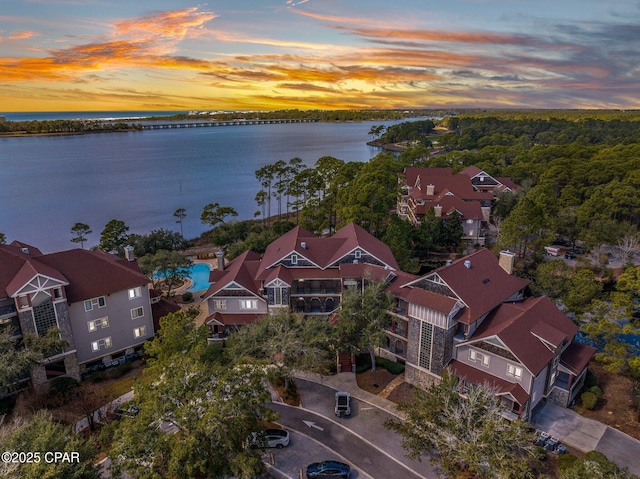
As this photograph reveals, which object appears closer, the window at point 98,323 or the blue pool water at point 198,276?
the window at point 98,323

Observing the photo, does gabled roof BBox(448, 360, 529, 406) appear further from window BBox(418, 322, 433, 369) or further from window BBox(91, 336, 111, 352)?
window BBox(91, 336, 111, 352)

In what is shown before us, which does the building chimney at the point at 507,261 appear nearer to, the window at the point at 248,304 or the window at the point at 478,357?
the window at the point at 478,357

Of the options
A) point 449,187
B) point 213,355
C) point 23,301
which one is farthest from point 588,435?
point 449,187

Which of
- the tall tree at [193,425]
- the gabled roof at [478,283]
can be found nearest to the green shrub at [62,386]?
the tall tree at [193,425]

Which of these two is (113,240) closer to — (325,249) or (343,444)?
(325,249)

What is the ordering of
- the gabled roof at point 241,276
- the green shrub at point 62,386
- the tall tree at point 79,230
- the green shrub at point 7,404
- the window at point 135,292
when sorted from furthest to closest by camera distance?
1. the tall tree at point 79,230
2. the gabled roof at point 241,276
3. the window at point 135,292
4. the green shrub at point 62,386
5. the green shrub at point 7,404

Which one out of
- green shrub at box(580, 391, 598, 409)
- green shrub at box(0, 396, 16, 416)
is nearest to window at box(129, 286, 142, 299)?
green shrub at box(0, 396, 16, 416)
